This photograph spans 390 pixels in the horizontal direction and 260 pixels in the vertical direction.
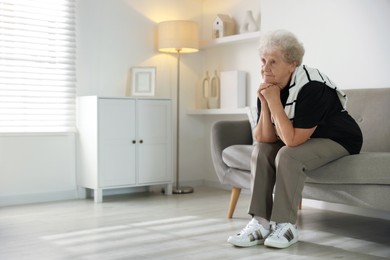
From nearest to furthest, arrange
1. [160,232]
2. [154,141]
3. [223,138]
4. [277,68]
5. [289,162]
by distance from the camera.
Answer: [289,162] < [277,68] < [160,232] < [223,138] < [154,141]

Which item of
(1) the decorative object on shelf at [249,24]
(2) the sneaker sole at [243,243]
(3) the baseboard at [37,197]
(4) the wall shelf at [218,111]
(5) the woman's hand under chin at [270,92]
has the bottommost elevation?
(3) the baseboard at [37,197]

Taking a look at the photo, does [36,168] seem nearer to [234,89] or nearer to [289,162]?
[234,89]

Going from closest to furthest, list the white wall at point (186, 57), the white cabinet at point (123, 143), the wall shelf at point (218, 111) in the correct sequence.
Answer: the white wall at point (186, 57)
the white cabinet at point (123, 143)
the wall shelf at point (218, 111)

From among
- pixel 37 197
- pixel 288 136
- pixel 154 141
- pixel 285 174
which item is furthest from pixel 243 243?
pixel 37 197

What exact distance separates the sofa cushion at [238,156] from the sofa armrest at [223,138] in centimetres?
7

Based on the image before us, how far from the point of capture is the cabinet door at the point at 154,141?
163 inches

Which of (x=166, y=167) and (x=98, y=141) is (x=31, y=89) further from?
(x=166, y=167)

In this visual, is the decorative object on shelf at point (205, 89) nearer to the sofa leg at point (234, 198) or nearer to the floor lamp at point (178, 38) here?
the floor lamp at point (178, 38)

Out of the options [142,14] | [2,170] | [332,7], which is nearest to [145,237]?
[2,170]

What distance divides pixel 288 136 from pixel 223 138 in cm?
98

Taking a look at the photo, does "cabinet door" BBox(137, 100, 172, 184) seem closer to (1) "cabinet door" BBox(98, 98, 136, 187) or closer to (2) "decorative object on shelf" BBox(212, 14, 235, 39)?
(1) "cabinet door" BBox(98, 98, 136, 187)

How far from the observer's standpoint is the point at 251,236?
2498 mm

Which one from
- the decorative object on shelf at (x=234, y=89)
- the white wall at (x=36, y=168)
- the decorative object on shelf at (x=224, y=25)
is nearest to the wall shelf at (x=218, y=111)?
the decorative object on shelf at (x=234, y=89)

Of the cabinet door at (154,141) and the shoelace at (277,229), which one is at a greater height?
the cabinet door at (154,141)
